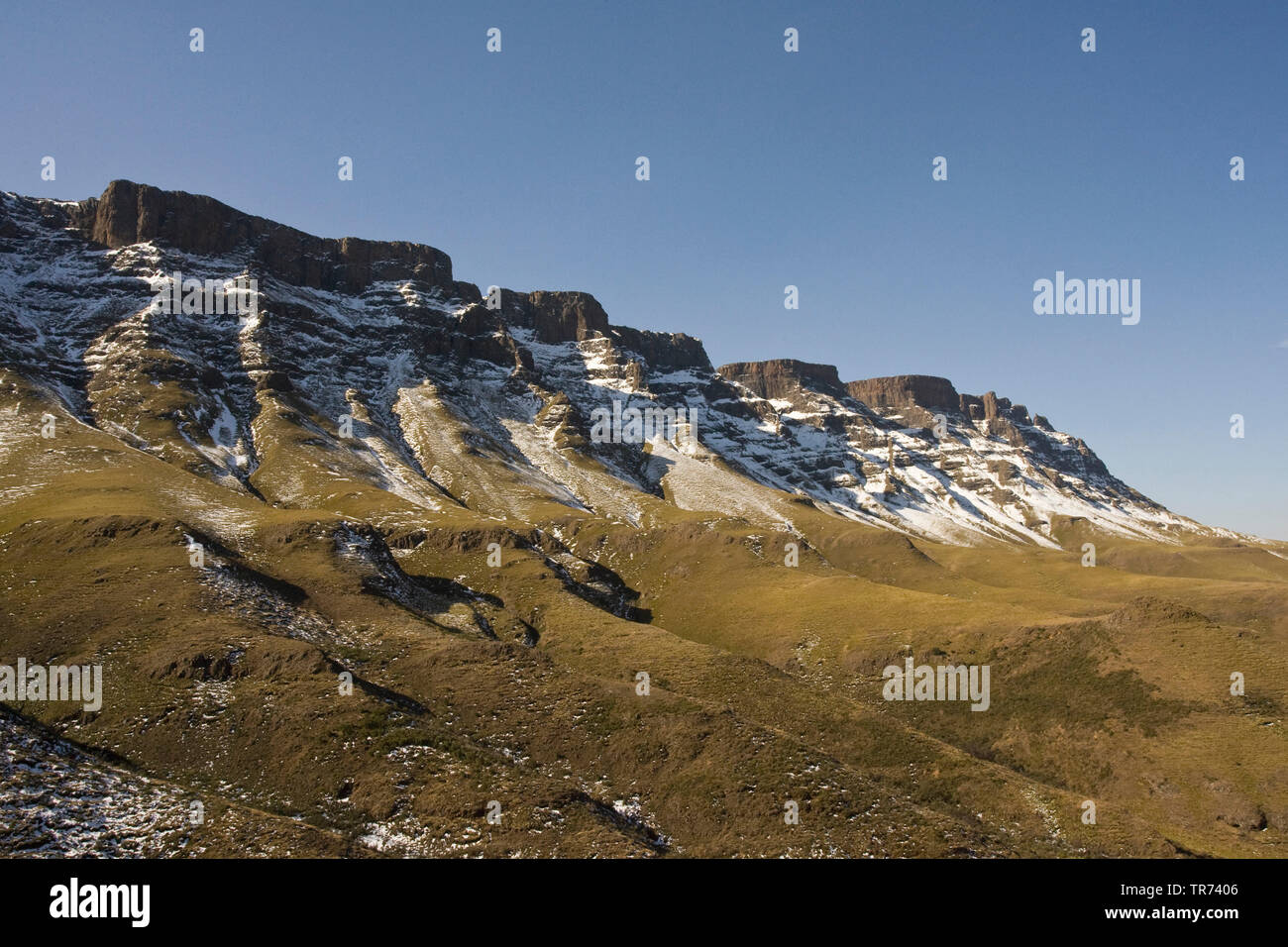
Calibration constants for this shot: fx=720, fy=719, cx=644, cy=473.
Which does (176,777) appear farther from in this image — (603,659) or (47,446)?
(47,446)

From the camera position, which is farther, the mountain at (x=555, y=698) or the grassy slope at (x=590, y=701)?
the grassy slope at (x=590, y=701)

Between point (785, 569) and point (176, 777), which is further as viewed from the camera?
point (785, 569)

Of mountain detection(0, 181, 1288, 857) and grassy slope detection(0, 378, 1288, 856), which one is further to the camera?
grassy slope detection(0, 378, 1288, 856)

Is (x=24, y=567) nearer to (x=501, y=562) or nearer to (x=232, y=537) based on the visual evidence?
(x=232, y=537)

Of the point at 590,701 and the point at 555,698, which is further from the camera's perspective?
the point at 555,698

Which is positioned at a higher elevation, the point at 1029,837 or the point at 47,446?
the point at 47,446
